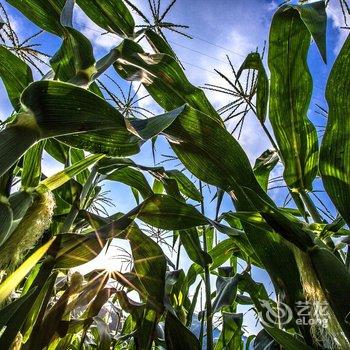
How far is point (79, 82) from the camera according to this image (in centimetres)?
54

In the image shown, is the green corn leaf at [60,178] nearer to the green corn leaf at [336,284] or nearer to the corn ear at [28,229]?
the corn ear at [28,229]

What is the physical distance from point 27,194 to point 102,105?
0.23 meters

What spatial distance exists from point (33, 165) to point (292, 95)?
485mm

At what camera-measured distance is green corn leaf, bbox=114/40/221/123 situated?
26.8 inches

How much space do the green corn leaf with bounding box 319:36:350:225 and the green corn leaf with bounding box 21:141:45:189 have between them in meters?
0.47

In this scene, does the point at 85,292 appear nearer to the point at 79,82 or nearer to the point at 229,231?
the point at 229,231

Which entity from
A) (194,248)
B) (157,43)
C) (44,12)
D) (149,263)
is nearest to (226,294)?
(194,248)

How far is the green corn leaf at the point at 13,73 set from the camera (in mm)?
674

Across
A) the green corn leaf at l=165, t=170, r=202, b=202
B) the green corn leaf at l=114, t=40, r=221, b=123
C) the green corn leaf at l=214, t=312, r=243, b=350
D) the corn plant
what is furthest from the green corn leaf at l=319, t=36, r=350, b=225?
the green corn leaf at l=214, t=312, r=243, b=350

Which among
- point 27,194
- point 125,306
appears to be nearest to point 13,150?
point 27,194

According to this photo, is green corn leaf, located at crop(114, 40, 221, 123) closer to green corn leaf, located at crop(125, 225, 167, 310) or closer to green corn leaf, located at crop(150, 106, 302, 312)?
green corn leaf, located at crop(150, 106, 302, 312)

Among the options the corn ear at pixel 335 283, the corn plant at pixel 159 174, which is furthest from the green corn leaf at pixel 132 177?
the corn ear at pixel 335 283

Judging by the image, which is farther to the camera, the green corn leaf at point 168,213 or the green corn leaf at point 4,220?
the green corn leaf at point 168,213

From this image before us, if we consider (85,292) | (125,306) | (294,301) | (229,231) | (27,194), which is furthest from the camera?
(125,306)
